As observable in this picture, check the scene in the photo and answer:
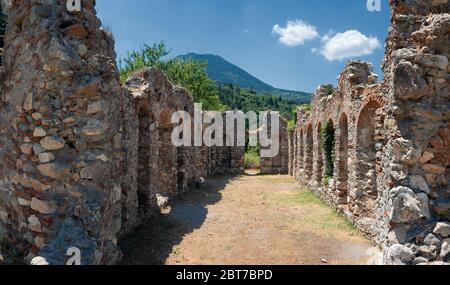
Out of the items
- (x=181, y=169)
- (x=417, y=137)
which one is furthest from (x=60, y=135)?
(x=181, y=169)

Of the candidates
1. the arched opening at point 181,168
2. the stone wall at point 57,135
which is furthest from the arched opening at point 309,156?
the stone wall at point 57,135

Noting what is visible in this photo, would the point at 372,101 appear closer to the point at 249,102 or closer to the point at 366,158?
the point at 366,158

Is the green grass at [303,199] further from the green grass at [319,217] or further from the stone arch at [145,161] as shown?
the stone arch at [145,161]

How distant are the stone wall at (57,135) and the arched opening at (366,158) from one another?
275 inches

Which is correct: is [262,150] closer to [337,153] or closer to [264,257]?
[337,153]

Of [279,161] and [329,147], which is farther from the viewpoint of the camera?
[279,161]

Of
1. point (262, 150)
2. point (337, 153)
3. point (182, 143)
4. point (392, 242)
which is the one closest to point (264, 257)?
point (392, 242)

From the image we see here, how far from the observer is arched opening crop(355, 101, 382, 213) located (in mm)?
9422

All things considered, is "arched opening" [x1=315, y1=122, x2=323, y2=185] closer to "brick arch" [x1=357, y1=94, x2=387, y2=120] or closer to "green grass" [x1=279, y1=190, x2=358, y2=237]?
"green grass" [x1=279, y1=190, x2=358, y2=237]

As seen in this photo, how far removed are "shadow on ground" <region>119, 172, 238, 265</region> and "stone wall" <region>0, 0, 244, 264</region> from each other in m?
1.86

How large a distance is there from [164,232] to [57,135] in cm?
509

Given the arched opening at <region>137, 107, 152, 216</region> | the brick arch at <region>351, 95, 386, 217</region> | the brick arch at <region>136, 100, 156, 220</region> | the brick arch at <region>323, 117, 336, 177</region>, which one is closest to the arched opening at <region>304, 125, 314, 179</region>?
the brick arch at <region>323, 117, 336, 177</region>

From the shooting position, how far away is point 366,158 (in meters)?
9.58

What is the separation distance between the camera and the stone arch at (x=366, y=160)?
9398 mm
